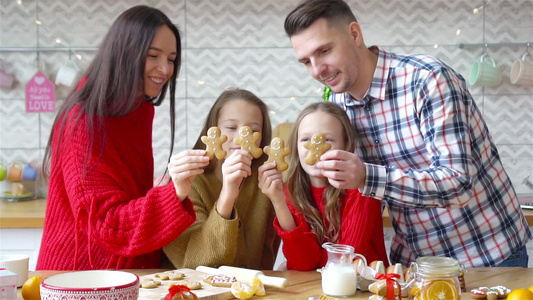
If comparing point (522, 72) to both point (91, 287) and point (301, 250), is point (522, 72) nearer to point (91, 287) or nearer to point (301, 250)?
point (301, 250)

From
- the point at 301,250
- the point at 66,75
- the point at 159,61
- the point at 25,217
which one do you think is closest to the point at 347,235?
the point at 301,250

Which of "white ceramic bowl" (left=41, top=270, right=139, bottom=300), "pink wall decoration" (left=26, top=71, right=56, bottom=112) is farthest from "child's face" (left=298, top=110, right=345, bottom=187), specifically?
"pink wall decoration" (left=26, top=71, right=56, bottom=112)

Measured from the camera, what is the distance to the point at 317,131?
188cm

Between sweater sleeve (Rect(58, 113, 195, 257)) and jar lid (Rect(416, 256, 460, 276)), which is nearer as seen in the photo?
jar lid (Rect(416, 256, 460, 276))

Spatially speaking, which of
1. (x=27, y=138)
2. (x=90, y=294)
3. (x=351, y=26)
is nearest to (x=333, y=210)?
(x=351, y=26)

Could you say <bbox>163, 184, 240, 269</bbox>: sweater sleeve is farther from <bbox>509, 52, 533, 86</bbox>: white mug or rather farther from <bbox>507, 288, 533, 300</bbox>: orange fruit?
<bbox>509, 52, 533, 86</bbox>: white mug

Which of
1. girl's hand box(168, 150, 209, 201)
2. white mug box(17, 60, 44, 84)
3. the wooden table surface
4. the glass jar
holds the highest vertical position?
white mug box(17, 60, 44, 84)

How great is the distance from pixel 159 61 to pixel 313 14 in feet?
1.52

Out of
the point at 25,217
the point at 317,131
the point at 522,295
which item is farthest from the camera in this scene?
the point at 25,217

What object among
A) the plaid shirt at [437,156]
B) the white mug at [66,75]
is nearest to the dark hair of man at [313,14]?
the plaid shirt at [437,156]

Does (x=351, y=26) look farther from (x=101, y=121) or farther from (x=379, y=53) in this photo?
(x=101, y=121)

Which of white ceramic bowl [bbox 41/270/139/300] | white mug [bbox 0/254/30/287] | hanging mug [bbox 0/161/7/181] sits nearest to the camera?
white ceramic bowl [bbox 41/270/139/300]

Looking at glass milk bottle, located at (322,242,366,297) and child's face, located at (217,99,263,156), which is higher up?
child's face, located at (217,99,263,156)

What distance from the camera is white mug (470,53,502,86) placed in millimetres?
3250
